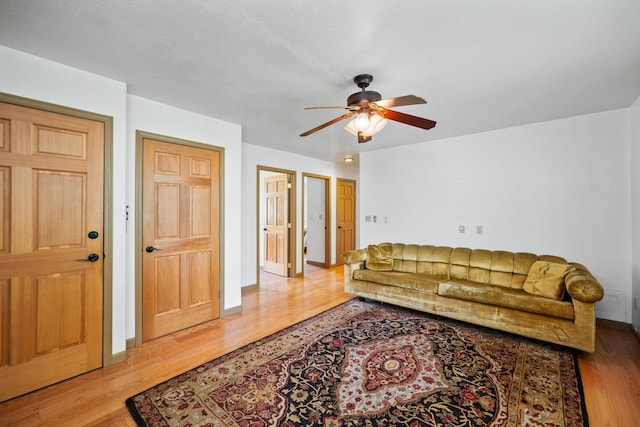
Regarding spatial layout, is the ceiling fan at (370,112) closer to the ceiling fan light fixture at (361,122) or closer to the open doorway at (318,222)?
the ceiling fan light fixture at (361,122)

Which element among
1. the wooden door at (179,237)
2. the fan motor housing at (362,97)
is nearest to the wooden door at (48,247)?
the wooden door at (179,237)

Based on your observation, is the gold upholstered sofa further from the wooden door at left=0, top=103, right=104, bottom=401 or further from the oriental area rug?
the wooden door at left=0, top=103, right=104, bottom=401

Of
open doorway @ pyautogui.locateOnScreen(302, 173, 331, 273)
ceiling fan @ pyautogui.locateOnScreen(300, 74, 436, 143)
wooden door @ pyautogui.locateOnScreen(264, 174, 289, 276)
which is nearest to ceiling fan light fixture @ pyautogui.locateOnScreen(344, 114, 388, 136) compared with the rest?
ceiling fan @ pyautogui.locateOnScreen(300, 74, 436, 143)

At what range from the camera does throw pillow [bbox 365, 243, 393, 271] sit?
4070 millimetres

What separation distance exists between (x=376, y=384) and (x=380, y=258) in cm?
215

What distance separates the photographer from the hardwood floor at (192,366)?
1813 millimetres

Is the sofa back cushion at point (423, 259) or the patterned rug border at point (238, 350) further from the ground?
the sofa back cushion at point (423, 259)

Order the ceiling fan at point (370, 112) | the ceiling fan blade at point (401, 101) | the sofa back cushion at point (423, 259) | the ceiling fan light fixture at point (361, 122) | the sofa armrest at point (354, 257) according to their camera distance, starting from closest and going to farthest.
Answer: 1. the ceiling fan blade at point (401, 101)
2. the ceiling fan at point (370, 112)
3. the ceiling fan light fixture at point (361, 122)
4. the sofa back cushion at point (423, 259)
5. the sofa armrest at point (354, 257)

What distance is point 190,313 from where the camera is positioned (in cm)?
322

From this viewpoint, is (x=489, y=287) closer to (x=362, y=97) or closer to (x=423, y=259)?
(x=423, y=259)

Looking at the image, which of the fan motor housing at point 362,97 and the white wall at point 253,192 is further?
the white wall at point 253,192

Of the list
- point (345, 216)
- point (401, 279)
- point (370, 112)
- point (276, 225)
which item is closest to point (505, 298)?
point (401, 279)

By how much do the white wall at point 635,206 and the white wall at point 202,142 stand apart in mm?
4391

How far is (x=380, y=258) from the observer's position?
413cm
